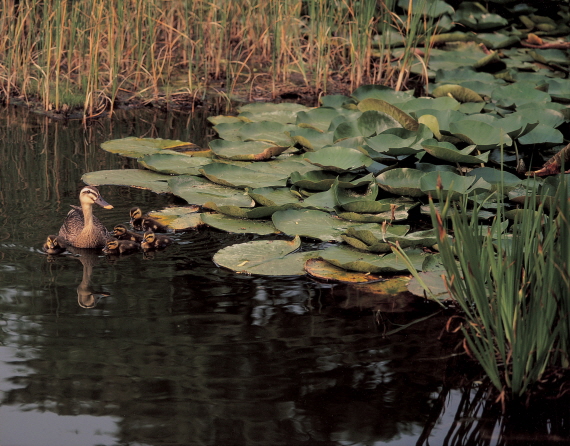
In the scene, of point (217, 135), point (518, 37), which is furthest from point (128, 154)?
point (518, 37)

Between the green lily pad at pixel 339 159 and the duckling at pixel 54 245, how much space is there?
1726 millimetres

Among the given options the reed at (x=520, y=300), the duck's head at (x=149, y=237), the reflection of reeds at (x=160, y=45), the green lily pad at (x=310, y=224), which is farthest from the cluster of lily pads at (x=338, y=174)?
the reflection of reeds at (x=160, y=45)

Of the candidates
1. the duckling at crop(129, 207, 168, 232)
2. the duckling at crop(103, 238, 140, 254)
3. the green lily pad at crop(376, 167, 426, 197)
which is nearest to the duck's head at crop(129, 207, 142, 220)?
the duckling at crop(129, 207, 168, 232)

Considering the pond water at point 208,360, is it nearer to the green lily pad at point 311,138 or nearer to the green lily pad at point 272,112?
the green lily pad at point 311,138

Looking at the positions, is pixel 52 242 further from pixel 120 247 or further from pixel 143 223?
pixel 143 223

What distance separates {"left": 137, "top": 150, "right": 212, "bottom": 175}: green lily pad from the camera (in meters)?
5.67

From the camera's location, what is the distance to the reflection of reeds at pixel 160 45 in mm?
7602

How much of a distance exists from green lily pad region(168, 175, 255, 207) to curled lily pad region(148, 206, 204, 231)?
0.07m

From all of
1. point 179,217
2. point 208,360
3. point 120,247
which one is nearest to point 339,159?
point 179,217

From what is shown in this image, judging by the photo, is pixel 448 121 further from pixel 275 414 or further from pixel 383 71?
pixel 383 71

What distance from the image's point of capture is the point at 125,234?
14.8 feet

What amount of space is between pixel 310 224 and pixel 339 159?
821mm

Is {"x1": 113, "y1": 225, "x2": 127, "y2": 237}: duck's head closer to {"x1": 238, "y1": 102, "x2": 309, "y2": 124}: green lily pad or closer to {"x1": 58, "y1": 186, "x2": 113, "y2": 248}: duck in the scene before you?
{"x1": 58, "y1": 186, "x2": 113, "y2": 248}: duck

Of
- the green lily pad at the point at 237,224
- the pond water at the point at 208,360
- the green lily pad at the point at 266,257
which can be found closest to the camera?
the pond water at the point at 208,360
